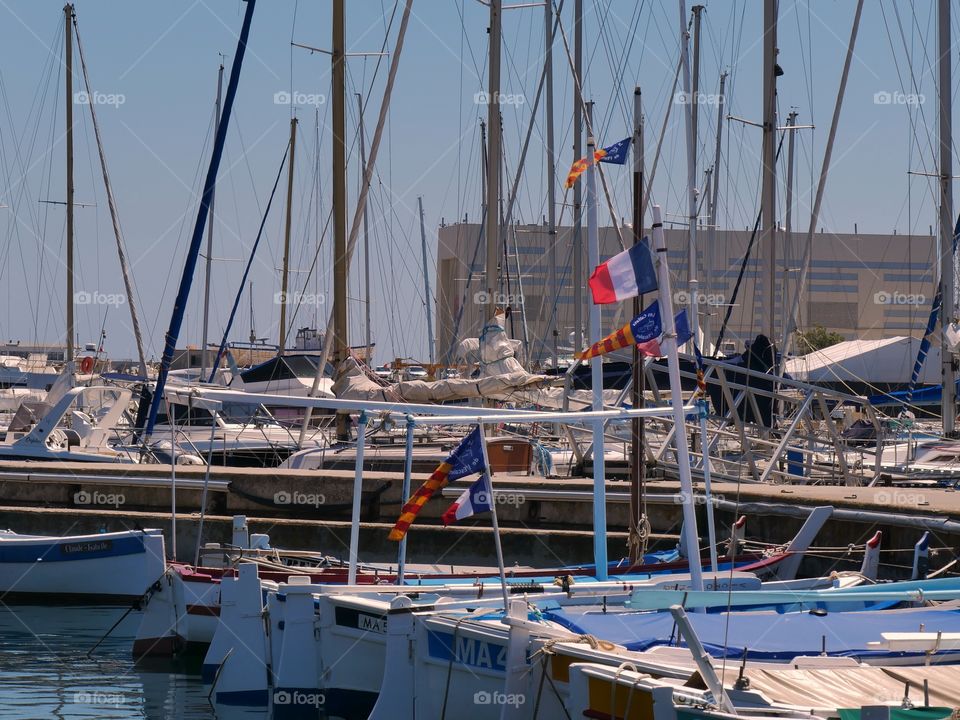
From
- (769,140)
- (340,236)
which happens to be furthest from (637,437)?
(769,140)

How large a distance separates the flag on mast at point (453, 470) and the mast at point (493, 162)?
16256 mm

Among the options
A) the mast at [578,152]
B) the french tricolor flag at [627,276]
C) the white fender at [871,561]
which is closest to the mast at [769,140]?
the mast at [578,152]

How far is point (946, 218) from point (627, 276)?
751 inches

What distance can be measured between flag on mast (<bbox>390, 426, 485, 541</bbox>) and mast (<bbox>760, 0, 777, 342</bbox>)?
1661cm

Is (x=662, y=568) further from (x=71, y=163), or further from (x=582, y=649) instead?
(x=71, y=163)

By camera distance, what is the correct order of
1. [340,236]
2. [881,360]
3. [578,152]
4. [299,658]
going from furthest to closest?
[881,360], [578,152], [340,236], [299,658]

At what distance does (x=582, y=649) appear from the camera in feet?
27.5

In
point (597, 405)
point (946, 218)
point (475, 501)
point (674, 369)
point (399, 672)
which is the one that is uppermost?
point (946, 218)

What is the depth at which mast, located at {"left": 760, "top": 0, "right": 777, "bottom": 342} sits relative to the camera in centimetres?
2548

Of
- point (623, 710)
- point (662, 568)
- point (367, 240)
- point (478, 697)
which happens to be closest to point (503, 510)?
point (662, 568)

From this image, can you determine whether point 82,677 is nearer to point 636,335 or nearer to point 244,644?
point 244,644

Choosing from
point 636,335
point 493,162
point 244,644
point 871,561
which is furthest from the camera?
point 493,162

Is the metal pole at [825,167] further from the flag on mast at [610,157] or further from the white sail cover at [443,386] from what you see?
the flag on mast at [610,157]

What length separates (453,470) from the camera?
10.3 meters
